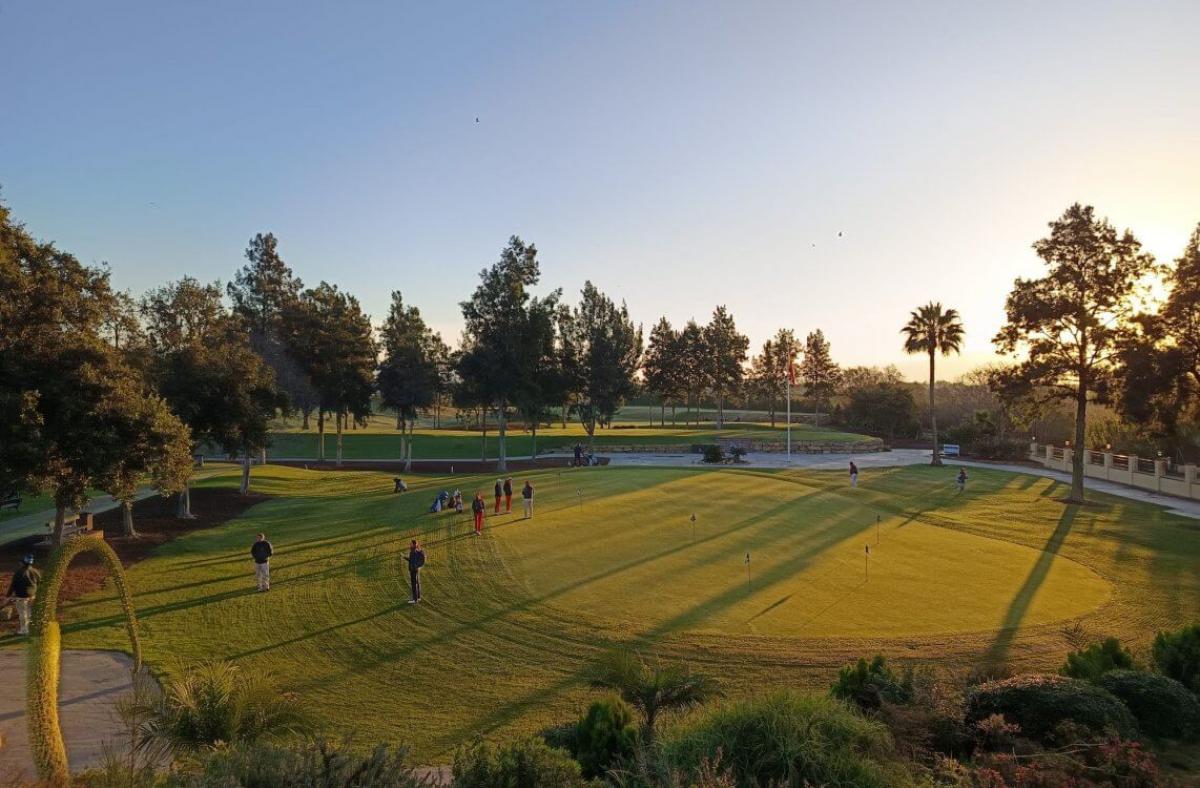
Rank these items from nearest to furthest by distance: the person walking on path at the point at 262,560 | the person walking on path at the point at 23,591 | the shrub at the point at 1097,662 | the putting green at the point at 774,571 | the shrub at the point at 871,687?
the shrub at the point at 871,687 < the shrub at the point at 1097,662 < the person walking on path at the point at 23,591 < the putting green at the point at 774,571 < the person walking on path at the point at 262,560

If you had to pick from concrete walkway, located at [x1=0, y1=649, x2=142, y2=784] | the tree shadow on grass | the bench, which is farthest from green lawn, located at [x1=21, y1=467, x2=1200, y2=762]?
the bench

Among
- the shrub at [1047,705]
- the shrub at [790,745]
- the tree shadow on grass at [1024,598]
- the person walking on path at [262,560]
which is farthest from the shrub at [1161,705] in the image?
the person walking on path at [262,560]

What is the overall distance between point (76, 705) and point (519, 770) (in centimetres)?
1077

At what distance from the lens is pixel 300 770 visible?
5.70 metres

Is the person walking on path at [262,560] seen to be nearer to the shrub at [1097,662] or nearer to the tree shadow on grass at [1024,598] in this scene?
the tree shadow on grass at [1024,598]

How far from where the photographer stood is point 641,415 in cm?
14162

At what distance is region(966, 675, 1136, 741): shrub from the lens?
327 inches

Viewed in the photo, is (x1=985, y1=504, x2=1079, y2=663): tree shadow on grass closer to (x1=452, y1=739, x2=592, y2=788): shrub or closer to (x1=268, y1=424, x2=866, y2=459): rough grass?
(x1=452, y1=739, x2=592, y2=788): shrub

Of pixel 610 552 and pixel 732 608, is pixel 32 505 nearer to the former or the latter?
pixel 610 552

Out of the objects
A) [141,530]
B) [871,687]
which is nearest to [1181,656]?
[871,687]

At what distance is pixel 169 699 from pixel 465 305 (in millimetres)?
47232

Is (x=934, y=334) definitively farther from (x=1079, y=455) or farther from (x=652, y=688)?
(x=652, y=688)

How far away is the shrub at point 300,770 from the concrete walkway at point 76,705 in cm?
535

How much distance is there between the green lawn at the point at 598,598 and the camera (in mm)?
13773
